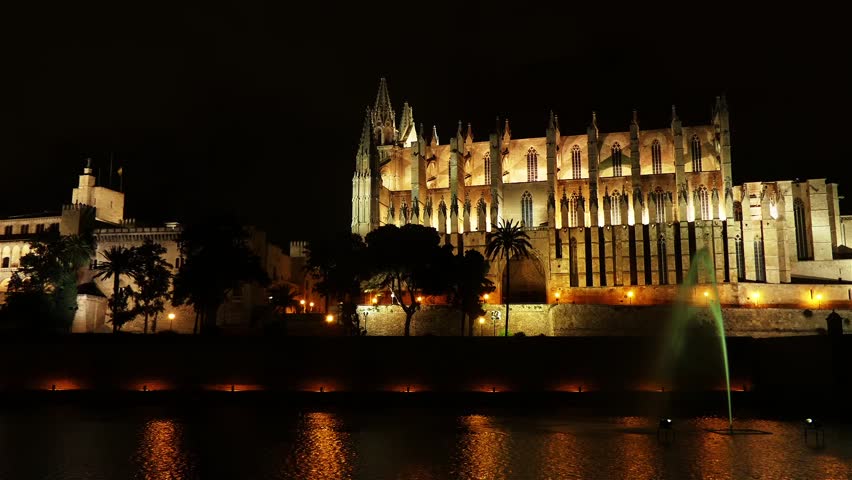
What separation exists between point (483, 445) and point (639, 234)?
39.5 metres

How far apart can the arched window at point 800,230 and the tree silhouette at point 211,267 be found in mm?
42758

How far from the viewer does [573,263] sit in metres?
59.9

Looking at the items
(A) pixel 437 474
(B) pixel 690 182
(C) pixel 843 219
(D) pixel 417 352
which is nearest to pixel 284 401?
(D) pixel 417 352

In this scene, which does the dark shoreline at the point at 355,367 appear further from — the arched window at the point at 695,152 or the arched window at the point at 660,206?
the arched window at the point at 695,152

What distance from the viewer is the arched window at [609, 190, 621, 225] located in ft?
206

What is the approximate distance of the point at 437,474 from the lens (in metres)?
18.2

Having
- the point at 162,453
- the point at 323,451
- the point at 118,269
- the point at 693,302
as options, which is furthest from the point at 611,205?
the point at 162,453

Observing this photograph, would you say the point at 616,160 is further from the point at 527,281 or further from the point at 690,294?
the point at 690,294

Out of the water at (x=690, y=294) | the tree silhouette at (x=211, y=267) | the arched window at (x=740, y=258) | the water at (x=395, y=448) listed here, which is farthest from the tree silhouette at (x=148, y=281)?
the arched window at (x=740, y=258)

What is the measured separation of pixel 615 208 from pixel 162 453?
4891 centimetres

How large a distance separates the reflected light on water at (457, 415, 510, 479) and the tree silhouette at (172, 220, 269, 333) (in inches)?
882

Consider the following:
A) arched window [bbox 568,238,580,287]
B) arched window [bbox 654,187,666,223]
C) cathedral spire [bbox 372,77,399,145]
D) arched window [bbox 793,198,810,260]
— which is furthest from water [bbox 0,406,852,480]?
cathedral spire [bbox 372,77,399,145]

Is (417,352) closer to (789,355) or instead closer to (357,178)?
(789,355)

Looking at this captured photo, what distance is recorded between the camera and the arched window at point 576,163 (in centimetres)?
6732
